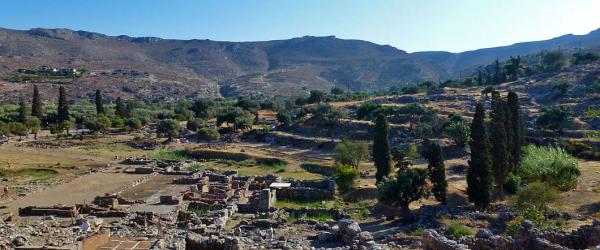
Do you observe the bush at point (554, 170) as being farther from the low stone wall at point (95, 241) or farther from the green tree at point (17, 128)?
the green tree at point (17, 128)

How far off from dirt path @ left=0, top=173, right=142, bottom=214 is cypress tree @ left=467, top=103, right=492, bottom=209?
21338 millimetres

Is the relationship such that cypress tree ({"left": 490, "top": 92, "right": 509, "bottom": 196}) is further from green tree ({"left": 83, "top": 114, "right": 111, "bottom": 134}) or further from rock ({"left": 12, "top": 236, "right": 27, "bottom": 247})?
green tree ({"left": 83, "top": 114, "right": 111, "bottom": 134})

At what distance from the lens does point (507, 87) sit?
90.8 metres

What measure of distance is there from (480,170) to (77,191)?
79.1 feet

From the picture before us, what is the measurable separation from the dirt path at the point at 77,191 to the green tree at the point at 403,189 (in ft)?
54.7

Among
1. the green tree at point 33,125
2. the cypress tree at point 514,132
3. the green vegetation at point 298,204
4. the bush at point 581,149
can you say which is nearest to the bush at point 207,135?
the green tree at point 33,125

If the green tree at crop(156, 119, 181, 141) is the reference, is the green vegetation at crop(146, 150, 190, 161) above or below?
below

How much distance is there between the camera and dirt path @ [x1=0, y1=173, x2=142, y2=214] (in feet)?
97.0

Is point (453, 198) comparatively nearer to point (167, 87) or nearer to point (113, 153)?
point (113, 153)

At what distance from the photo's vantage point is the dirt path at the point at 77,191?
29.6 meters

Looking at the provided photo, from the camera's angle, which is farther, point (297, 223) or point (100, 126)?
point (100, 126)

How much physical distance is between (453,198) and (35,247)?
76.4 ft

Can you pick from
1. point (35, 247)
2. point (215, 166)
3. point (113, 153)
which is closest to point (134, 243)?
point (35, 247)

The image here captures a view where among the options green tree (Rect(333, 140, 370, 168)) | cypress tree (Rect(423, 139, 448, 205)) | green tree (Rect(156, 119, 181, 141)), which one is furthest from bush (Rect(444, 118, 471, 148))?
green tree (Rect(156, 119, 181, 141))
